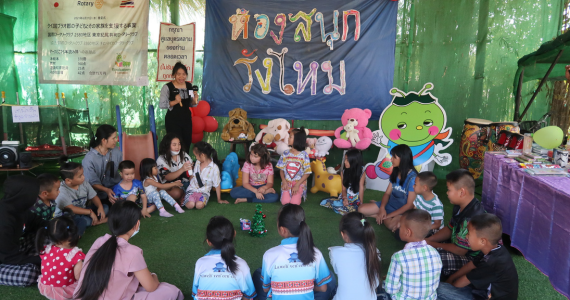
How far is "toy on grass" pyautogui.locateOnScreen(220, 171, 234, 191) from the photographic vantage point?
444 cm

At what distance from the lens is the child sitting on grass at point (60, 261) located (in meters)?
2.07

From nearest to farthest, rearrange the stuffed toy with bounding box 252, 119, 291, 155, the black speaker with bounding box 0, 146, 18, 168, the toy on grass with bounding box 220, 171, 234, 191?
the black speaker with bounding box 0, 146, 18, 168 < the toy on grass with bounding box 220, 171, 234, 191 < the stuffed toy with bounding box 252, 119, 291, 155

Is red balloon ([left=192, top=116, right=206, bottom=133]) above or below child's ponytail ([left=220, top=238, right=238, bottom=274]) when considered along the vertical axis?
above

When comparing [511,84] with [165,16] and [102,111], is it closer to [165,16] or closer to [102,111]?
[165,16]

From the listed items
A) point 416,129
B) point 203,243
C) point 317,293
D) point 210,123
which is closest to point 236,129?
point 210,123

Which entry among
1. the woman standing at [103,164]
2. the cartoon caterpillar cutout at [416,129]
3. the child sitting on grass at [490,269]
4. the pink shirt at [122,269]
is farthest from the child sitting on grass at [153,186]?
the child sitting on grass at [490,269]

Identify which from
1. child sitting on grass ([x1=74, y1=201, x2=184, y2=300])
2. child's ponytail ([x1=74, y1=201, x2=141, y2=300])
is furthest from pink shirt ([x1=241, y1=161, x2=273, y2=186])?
child's ponytail ([x1=74, y1=201, x2=141, y2=300])

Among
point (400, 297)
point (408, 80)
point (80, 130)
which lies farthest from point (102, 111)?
point (400, 297)

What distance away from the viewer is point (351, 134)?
4.97m

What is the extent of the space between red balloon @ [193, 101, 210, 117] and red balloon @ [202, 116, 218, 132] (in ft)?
0.26

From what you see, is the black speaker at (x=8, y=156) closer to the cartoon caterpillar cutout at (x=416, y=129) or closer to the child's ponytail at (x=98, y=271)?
the child's ponytail at (x=98, y=271)

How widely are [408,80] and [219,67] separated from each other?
298cm

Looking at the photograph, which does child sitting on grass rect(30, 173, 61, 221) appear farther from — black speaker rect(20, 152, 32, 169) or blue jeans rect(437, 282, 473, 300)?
blue jeans rect(437, 282, 473, 300)

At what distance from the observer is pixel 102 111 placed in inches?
246
